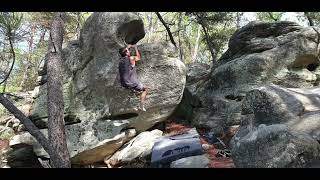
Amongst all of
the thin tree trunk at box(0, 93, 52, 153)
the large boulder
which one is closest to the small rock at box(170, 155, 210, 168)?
the thin tree trunk at box(0, 93, 52, 153)

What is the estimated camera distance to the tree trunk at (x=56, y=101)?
312 inches

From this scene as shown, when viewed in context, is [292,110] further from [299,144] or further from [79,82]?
[79,82]

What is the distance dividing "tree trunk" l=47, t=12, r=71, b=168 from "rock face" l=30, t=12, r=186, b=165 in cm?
281

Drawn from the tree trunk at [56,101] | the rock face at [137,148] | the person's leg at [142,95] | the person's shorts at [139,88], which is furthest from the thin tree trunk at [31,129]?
the person's leg at [142,95]

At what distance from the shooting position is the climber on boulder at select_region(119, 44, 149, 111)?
10.7m

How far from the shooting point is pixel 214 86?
43.1 ft

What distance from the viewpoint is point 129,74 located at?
427 inches

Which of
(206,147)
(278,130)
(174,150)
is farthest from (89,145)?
(278,130)

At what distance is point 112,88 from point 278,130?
6.47 m

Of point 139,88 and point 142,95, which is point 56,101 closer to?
point 139,88

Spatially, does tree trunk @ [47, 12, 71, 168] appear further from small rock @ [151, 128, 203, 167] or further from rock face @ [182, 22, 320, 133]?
rock face @ [182, 22, 320, 133]
